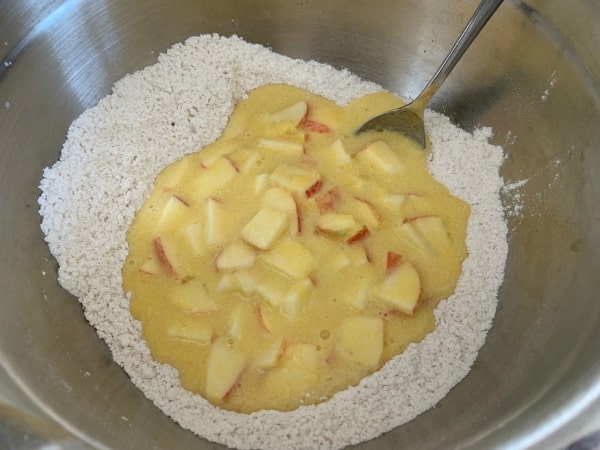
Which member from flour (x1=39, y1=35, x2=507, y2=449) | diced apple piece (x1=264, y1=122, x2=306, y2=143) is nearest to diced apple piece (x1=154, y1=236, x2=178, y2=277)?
flour (x1=39, y1=35, x2=507, y2=449)

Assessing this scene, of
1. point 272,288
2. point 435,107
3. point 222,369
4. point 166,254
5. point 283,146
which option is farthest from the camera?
point 435,107

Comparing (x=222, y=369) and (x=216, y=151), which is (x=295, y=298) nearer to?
(x=222, y=369)

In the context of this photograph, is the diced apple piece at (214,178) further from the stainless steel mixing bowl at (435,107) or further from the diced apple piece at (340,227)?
the stainless steel mixing bowl at (435,107)

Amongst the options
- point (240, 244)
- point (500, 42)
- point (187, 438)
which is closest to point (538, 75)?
point (500, 42)

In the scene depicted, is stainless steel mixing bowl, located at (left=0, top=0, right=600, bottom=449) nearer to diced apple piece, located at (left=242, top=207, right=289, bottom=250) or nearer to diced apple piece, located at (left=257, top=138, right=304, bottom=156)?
diced apple piece, located at (left=257, top=138, right=304, bottom=156)

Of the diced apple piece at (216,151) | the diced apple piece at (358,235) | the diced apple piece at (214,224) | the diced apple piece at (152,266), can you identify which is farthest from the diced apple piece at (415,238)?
the diced apple piece at (152,266)

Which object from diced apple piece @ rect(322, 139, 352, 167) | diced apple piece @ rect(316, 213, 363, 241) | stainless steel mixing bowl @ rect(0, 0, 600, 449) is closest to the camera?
stainless steel mixing bowl @ rect(0, 0, 600, 449)

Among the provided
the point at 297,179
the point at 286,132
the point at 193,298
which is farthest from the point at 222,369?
the point at 286,132
